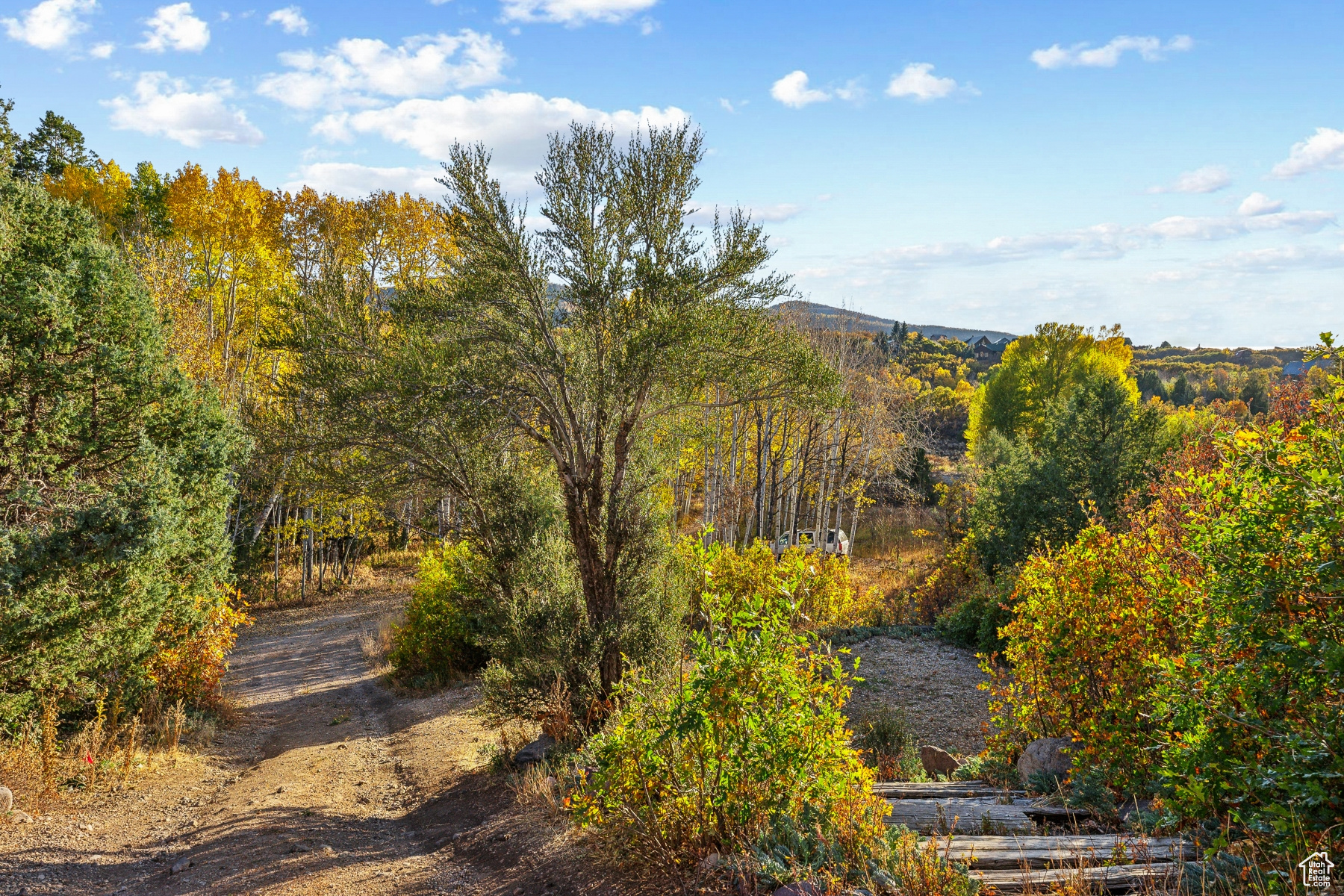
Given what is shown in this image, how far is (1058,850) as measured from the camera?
3.60 m

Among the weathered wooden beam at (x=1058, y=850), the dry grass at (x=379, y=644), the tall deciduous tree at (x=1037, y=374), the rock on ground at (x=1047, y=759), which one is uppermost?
the tall deciduous tree at (x=1037, y=374)

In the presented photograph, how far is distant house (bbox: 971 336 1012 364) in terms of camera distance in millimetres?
106938

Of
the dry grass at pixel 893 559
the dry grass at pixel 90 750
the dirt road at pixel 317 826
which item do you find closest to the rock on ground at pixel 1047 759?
the dirt road at pixel 317 826

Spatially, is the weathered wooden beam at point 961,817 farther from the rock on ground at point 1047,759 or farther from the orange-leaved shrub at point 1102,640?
the rock on ground at point 1047,759

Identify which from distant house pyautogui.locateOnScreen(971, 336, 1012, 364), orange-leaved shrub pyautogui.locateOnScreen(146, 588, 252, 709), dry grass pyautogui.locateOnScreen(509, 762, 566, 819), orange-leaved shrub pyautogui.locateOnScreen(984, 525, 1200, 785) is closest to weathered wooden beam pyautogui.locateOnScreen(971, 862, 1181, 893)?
orange-leaved shrub pyautogui.locateOnScreen(984, 525, 1200, 785)

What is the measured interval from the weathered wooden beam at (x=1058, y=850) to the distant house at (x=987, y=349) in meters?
109

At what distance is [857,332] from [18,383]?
21.7 m

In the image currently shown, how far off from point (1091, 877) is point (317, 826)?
251 inches

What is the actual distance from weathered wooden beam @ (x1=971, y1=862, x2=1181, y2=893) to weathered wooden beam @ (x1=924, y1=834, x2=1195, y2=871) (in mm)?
59

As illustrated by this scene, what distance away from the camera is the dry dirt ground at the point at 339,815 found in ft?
17.8

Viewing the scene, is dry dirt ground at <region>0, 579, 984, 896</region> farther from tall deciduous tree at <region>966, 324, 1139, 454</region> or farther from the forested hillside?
tall deciduous tree at <region>966, 324, 1139, 454</region>

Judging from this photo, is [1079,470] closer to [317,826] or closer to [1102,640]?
[1102,640]

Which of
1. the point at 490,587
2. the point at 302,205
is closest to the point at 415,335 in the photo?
the point at 490,587

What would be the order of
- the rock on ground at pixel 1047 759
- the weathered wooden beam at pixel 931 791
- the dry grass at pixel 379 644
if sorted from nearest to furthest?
the weathered wooden beam at pixel 931 791
the rock on ground at pixel 1047 759
the dry grass at pixel 379 644
